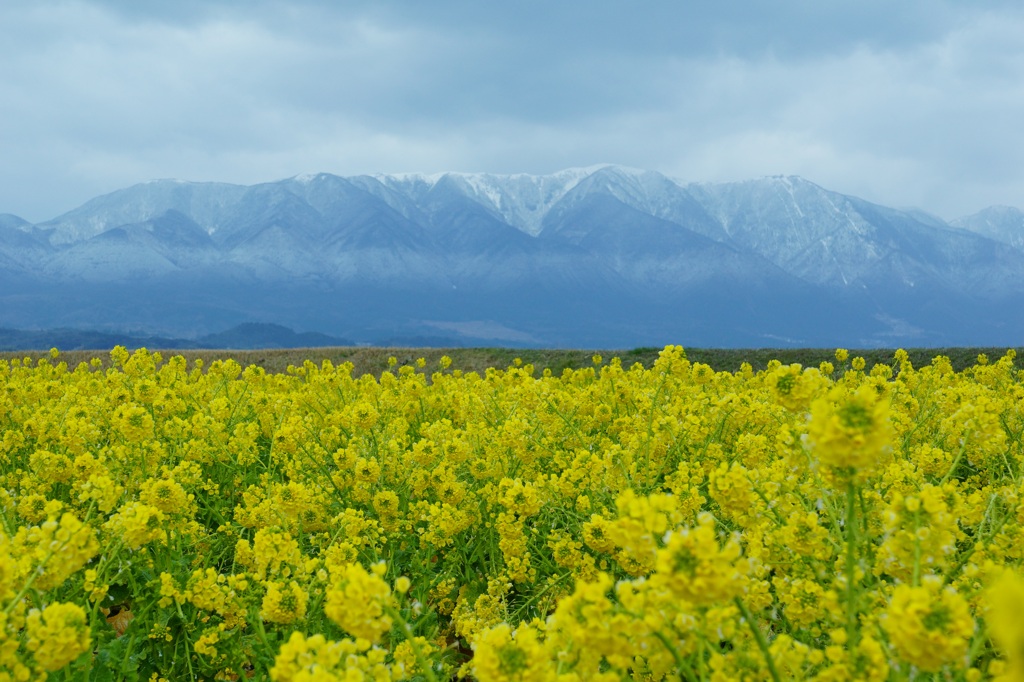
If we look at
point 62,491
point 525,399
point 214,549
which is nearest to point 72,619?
point 214,549

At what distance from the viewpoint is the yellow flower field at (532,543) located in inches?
71.6

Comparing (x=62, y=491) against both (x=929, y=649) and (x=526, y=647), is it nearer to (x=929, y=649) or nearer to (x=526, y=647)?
(x=526, y=647)

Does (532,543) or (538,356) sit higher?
(538,356)

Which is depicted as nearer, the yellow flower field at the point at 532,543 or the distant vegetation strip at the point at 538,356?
the yellow flower field at the point at 532,543

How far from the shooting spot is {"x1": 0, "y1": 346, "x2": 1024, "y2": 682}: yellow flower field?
1.82 metres

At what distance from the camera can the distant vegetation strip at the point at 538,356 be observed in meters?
22.1

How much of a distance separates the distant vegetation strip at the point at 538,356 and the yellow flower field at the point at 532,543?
15313mm

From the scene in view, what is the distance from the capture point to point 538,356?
1134 inches

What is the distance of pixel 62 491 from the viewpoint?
5602 mm

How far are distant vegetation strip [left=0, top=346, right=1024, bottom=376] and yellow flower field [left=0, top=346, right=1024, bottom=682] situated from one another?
1531 centimetres

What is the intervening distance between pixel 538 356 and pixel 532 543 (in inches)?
963

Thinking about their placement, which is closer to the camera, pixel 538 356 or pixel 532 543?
pixel 532 543

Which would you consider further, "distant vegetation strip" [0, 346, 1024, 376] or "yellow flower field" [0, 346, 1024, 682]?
"distant vegetation strip" [0, 346, 1024, 376]

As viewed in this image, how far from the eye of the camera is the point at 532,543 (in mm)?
4383
